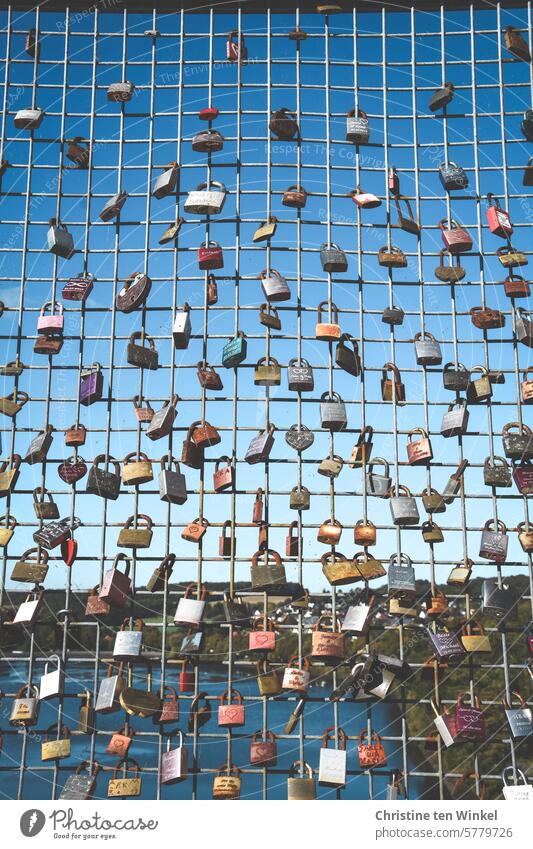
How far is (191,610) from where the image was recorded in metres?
5.88

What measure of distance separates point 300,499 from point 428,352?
Result: 150cm

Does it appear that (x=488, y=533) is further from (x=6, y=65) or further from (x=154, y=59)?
(x=6, y=65)

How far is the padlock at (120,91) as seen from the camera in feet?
23.1

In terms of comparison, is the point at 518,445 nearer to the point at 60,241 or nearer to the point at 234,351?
the point at 234,351

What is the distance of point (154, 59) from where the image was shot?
714 cm

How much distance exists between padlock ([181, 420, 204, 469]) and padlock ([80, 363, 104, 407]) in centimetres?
76

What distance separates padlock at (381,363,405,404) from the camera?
6492 millimetres

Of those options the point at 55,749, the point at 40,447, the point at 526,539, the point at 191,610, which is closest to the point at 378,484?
the point at 526,539

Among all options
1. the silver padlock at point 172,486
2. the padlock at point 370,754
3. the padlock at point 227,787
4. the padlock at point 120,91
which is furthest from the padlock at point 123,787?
→ the padlock at point 120,91

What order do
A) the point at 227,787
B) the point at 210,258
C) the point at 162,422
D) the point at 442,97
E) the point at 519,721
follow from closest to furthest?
the point at 227,787 < the point at 519,721 < the point at 162,422 < the point at 210,258 < the point at 442,97

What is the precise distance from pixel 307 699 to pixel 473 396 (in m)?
2.52

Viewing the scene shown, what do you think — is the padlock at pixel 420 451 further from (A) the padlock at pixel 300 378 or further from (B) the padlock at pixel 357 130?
(B) the padlock at pixel 357 130

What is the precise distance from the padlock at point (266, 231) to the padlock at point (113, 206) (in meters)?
1.10
